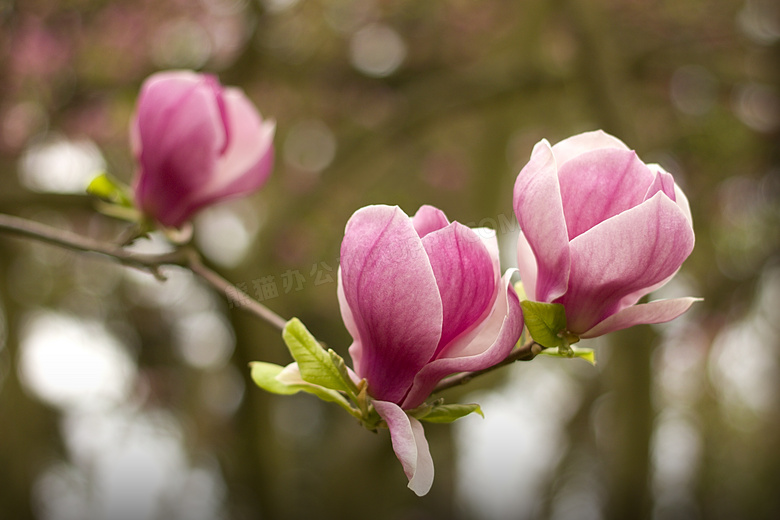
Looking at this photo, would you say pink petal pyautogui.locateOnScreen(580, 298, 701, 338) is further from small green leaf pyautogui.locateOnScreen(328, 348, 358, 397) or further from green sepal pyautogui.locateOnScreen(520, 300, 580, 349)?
small green leaf pyautogui.locateOnScreen(328, 348, 358, 397)

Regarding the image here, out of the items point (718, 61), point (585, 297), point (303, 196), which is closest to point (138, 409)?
point (303, 196)

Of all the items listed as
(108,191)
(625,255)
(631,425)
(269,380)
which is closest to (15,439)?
(631,425)

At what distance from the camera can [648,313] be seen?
Answer: 1.51ft

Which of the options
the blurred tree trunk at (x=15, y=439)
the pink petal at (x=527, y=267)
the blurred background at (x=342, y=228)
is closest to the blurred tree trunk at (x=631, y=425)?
the blurred background at (x=342, y=228)

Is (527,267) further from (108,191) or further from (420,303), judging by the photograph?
(108,191)

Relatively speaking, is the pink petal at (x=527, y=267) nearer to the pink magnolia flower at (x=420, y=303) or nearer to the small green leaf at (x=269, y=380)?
the pink magnolia flower at (x=420, y=303)

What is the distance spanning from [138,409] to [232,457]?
166cm

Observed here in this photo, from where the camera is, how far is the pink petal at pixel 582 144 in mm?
465

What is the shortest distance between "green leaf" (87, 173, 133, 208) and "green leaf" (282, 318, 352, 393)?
380 mm

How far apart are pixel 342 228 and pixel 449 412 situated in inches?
92.7

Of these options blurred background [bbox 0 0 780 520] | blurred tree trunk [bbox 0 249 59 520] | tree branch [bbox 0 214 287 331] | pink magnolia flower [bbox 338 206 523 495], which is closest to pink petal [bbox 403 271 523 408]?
pink magnolia flower [bbox 338 206 523 495]

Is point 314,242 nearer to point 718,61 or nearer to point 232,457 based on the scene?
point 232,457

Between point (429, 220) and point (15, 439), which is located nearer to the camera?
point (429, 220)

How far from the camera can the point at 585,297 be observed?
0.46 m
